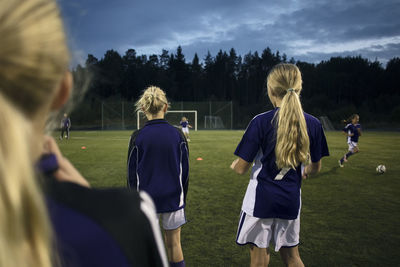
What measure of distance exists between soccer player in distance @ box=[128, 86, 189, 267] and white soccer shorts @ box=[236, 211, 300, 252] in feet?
2.65

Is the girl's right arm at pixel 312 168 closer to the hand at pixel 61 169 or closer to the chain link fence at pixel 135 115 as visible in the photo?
the hand at pixel 61 169

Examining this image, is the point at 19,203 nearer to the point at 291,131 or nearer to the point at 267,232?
the point at 291,131

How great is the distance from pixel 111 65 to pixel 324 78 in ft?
165

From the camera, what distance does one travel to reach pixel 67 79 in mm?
775

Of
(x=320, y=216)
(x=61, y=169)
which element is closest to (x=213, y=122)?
(x=320, y=216)

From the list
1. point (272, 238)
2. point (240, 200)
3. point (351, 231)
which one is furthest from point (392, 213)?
point (272, 238)

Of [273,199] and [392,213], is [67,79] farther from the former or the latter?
[392,213]

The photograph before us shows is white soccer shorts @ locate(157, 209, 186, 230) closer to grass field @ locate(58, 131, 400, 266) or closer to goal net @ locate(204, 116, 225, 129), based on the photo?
grass field @ locate(58, 131, 400, 266)

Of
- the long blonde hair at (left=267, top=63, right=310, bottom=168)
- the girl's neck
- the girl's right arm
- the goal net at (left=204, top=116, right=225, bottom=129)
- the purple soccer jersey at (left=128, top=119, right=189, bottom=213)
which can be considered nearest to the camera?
the long blonde hair at (left=267, top=63, right=310, bottom=168)

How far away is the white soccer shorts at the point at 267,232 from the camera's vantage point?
260 centimetres

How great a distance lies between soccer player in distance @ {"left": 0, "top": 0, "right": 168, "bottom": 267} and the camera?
1.90ft

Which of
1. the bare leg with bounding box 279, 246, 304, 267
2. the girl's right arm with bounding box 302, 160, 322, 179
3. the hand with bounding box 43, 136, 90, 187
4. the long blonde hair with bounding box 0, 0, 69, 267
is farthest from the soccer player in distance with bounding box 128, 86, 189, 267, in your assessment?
the long blonde hair with bounding box 0, 0, 69, 267

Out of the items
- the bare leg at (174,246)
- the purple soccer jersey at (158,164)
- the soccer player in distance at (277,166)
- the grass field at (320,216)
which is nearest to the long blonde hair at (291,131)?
the soccer player in distance at (277,166)

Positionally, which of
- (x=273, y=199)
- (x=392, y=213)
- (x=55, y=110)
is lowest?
(x=392, y=213)
